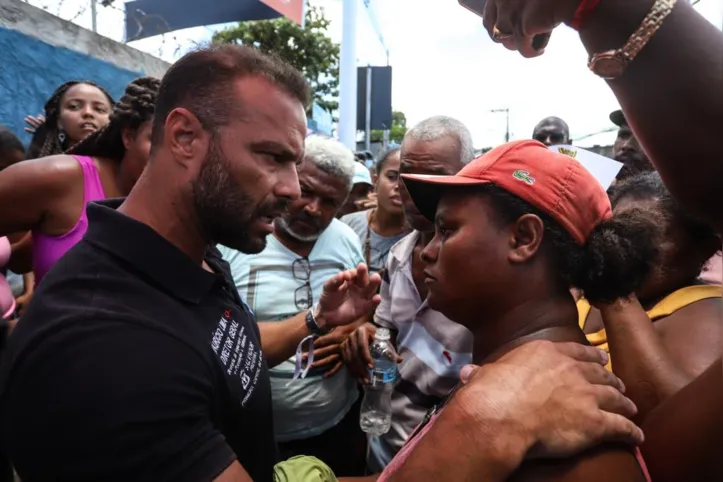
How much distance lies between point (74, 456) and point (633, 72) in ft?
4.37

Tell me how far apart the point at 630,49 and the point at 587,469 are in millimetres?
884

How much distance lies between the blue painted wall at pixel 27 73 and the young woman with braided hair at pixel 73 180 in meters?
4.05

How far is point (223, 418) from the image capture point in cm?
131

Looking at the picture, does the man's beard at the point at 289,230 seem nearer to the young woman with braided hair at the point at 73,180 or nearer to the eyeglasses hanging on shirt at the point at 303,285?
the eyeglasses hanging on shirt at the point at 303,285

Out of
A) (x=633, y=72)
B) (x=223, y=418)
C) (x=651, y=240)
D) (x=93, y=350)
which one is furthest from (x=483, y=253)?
(x=93, y=350)

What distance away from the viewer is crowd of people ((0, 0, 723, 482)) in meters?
1.01

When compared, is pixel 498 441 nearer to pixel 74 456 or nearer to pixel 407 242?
pixel 74 456

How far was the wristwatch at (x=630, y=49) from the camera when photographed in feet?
2.37

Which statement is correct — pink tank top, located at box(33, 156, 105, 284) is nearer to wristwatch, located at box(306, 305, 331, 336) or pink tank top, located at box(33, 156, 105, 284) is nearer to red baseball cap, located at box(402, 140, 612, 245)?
wristwatch, located at box(306, 305, 331, 336)

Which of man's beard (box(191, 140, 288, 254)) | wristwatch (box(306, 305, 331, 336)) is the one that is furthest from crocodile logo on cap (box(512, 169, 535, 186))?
wristwatch (box(306, 305, 331, 336))

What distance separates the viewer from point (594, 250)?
4.83ft

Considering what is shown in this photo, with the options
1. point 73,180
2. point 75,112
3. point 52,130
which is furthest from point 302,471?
point 52,130

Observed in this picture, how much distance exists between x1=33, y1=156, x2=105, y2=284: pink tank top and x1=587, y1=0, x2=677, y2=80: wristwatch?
2188mm

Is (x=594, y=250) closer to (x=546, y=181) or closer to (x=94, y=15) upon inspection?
(x=546, y=181)
